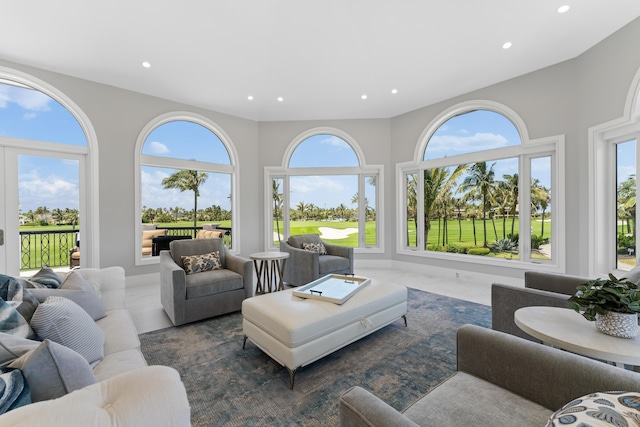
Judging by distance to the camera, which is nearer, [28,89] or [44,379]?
[44,379]

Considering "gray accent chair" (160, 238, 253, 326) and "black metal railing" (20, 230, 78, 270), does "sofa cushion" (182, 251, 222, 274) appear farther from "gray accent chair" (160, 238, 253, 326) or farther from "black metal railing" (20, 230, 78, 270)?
Result: "black metal railing" (20, 230, 78, 270)

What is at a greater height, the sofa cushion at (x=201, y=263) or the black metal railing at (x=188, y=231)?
the black metal railing at (x=188, y=231)

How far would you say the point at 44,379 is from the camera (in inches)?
34.1

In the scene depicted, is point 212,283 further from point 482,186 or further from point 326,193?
point 482,186

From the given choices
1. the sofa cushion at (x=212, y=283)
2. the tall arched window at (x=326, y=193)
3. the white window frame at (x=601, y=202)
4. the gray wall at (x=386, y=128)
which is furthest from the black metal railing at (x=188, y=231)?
the white window frame at (x=601, y=202)

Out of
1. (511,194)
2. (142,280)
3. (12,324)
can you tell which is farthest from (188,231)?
(511,194)

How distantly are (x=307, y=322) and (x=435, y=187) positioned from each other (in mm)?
4317

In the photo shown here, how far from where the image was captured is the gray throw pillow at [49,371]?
2.79 ft

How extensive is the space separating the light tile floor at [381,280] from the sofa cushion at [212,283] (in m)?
0.48

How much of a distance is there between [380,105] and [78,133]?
16.6ft

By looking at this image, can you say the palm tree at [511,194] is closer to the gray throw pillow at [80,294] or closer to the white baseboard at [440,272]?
the white baseboard at [440,272]

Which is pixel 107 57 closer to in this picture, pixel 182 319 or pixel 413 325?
pixel 182 319

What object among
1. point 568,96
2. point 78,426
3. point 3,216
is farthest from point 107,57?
point 568,96

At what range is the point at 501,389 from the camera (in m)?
1.20
